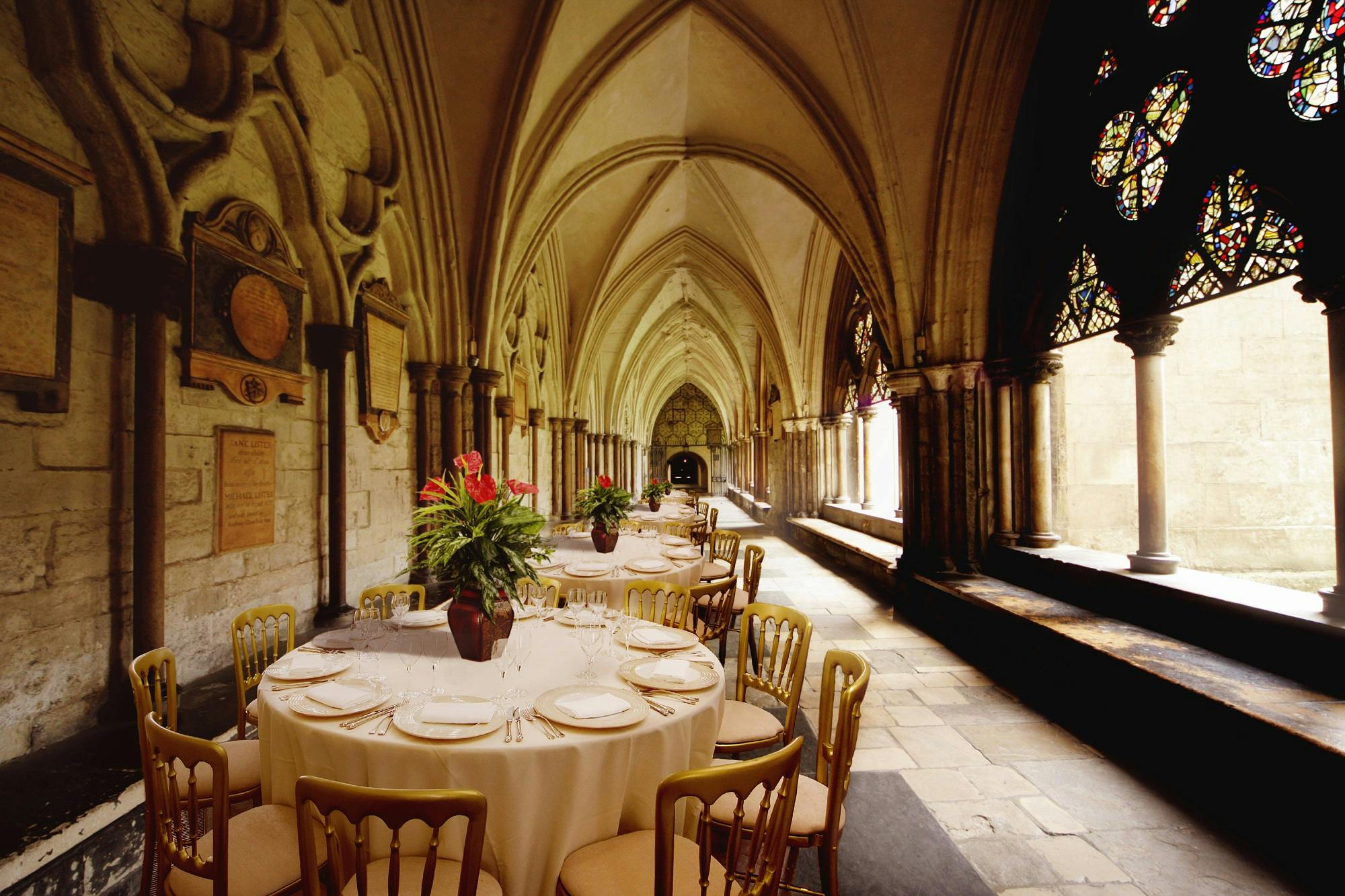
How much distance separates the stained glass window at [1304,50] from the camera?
108 inches

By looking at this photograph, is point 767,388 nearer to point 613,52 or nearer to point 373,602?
point 613,52

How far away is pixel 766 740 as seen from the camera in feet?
7.24

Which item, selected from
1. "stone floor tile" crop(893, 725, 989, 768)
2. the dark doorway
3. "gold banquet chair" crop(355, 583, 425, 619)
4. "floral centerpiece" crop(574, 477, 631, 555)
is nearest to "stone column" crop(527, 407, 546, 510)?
"floral centerpiece" crop(574, 477, 631, 555)

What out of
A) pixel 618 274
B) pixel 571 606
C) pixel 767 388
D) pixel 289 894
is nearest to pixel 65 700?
pixel 289 894

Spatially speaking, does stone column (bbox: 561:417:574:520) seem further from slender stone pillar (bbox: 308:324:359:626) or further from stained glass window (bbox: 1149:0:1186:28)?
stained glass window (bbox: 1149:0:1186:28)

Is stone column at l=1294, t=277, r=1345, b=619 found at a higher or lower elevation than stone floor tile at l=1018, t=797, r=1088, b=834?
higher

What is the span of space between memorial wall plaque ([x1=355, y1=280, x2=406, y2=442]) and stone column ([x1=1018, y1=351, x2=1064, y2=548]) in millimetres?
5641

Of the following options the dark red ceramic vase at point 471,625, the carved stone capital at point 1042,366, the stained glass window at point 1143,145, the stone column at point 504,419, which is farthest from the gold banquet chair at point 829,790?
the stone column at point 504,419

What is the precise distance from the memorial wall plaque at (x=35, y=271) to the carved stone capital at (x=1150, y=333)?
5.77 m

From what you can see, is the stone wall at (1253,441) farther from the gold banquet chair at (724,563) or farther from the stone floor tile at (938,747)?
the gold banquet chair at (724,563)

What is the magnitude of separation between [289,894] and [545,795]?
2.24ft

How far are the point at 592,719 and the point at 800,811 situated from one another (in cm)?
76

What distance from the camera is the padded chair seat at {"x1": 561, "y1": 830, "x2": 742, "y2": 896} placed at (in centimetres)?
139

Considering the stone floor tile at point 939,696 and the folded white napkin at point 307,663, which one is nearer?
the folded white napkin at point 307,663
